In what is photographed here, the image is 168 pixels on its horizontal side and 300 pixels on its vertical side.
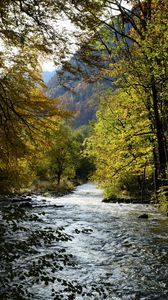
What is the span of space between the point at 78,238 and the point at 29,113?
4.49 metres

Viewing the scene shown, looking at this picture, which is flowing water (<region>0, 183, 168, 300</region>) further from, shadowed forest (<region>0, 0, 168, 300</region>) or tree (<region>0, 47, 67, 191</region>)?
tree (<region>0, 47, 67, 191</region>)

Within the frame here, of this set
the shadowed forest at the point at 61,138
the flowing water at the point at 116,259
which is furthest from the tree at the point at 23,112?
the flowing water at the point at 116,259

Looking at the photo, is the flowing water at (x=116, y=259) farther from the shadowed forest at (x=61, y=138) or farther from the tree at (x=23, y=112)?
the tree at (x=23, y=112)

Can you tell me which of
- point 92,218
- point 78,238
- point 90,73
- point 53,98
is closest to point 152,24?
point 90,73

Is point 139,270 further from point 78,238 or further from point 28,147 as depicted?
point 28,147

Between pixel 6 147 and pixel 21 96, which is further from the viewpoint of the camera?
pixel 21 96

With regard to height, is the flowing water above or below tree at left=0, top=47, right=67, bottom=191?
below

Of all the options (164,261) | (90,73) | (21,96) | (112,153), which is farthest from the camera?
(112,153)

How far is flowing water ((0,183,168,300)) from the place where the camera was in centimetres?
605

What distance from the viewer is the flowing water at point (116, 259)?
6.05m

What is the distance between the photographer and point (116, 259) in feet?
27.1

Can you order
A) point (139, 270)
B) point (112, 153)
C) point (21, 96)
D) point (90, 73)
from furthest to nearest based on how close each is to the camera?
point (112, 153) < point (21, 96) < point (139, 270) < point (90, 73)

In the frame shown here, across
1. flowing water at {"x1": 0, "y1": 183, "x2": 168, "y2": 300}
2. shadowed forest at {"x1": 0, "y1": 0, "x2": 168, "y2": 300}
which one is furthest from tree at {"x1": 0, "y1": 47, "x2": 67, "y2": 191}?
flowing water at {"x1": 0, "y1": 183, "x2": 168, "y2": 300}

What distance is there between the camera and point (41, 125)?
34.0 ft
